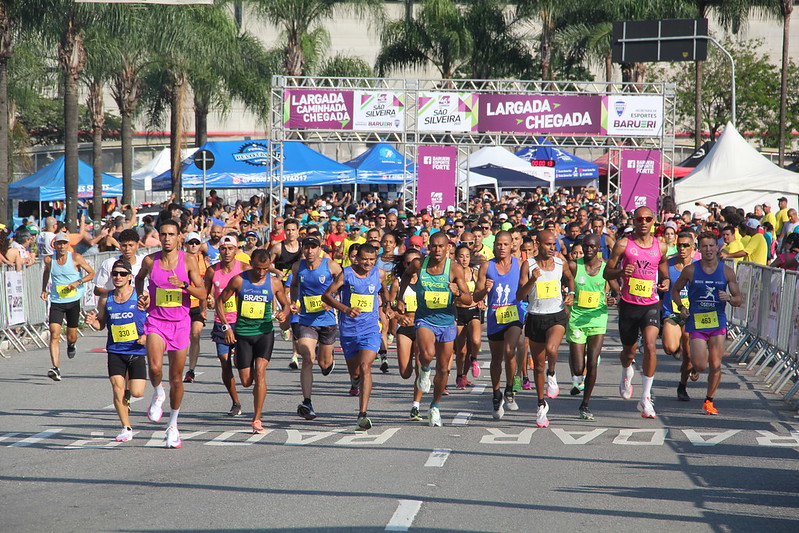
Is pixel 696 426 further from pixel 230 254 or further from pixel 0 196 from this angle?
pixel 0 196

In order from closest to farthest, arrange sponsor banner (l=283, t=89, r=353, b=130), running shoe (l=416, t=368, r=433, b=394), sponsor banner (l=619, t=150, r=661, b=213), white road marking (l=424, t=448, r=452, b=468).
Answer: white road marking (l=424, t=448, r=452, b=468)
running shoe (l=416, t=368, r=433, b=394)
sponsor banner (l=283, t=89, r=353, b=130)
sponsor banner (l=619, t=150, r=661, b=213)

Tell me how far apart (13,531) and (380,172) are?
3551 centimetres

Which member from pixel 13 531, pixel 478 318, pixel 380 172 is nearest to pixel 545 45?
pixel 380 172

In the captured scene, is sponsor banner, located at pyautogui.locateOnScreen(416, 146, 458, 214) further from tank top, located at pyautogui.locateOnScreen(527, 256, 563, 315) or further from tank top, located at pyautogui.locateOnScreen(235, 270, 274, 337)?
tank top, located at pyautogui.locateOnScreen(235, 270, 274, 337)

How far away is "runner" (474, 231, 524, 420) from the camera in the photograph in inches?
429

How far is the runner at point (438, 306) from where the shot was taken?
10445mm

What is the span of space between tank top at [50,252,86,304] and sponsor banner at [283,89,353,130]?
16.3 meters

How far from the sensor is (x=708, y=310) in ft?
36.8

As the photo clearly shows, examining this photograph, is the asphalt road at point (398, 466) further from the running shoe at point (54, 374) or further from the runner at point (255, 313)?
the runner at point (255, 313)

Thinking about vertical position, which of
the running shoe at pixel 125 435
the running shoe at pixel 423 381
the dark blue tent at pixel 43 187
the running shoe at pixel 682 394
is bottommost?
the running shoe at pixel 682 394

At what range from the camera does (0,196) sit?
73.5 ft

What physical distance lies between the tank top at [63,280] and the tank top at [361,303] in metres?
5.28

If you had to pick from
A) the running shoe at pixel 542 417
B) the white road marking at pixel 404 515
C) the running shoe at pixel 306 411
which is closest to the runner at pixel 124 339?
the running shoe at pixel 306 411

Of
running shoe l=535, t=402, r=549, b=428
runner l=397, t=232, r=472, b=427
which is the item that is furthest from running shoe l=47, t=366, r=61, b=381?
running shoe l=535, t=402, r=549, b=428
